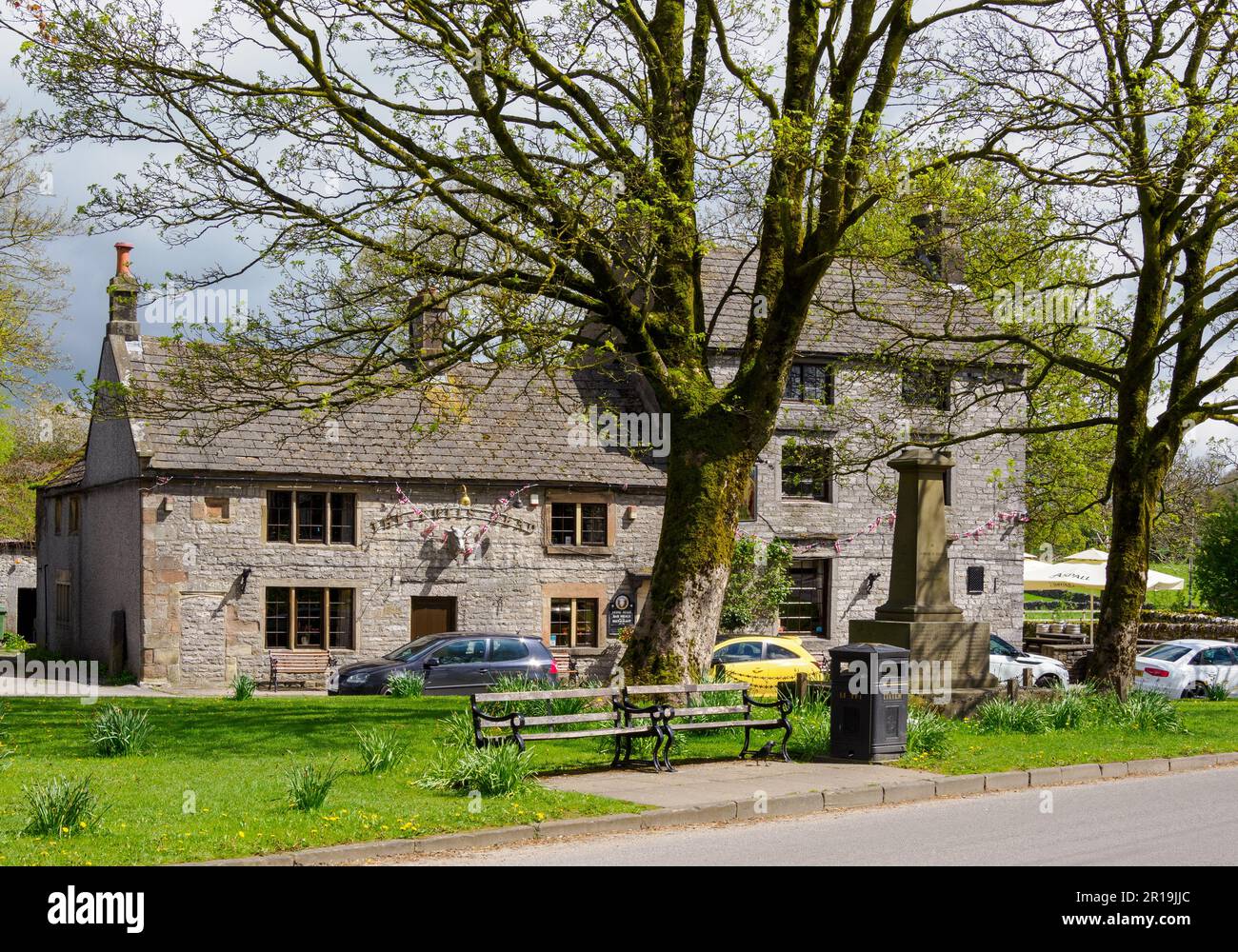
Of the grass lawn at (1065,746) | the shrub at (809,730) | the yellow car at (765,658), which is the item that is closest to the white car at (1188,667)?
the yellow car at (765,658)

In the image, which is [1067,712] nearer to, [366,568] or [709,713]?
[709,713]

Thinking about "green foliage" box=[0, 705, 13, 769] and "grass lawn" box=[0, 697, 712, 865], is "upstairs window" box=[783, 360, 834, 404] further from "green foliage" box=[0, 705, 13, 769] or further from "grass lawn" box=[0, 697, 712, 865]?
"green foliage" box=[0, 705, 13, 769]

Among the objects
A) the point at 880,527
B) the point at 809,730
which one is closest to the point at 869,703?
the point at 809,730

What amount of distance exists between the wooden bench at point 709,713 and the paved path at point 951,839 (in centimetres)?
242

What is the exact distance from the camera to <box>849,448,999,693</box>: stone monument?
18625mm

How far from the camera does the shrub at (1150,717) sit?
60.7ft

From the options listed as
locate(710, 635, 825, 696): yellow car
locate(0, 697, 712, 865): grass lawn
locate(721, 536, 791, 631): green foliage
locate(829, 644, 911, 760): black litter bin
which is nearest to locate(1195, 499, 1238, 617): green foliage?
locate(721, 536, 791, 631): green foliage

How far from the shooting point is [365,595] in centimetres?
3139

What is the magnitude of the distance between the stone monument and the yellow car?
679cm

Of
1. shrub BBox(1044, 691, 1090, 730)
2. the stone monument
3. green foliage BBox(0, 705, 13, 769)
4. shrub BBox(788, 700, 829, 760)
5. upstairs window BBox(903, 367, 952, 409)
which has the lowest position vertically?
shrub BBox(1044, 691, 1090, 730)

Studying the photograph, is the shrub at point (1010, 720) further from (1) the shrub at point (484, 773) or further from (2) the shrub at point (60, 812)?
(2) the shrub at point (60, 812)

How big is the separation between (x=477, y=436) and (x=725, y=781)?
21238 millimetres

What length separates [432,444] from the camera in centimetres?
3275

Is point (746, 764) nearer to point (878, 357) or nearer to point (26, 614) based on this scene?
point (878, 357)
